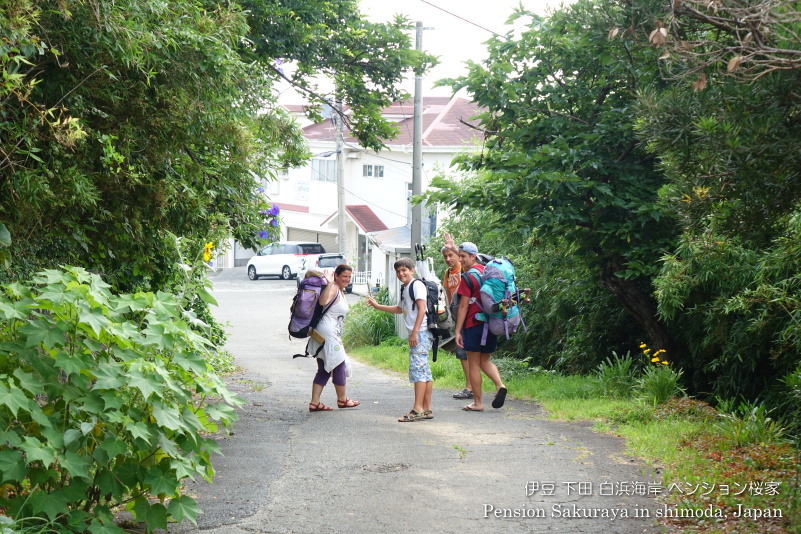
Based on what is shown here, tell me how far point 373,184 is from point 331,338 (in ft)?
104

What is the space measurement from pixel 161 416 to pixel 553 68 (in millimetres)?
7492

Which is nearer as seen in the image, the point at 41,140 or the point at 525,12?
the point at 41,140

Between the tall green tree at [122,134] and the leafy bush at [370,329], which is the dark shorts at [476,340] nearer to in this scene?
the tall green tree at [122,134]

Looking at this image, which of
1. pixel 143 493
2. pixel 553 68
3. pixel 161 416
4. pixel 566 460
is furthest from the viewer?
pixel 553 68

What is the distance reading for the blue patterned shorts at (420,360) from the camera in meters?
8.45

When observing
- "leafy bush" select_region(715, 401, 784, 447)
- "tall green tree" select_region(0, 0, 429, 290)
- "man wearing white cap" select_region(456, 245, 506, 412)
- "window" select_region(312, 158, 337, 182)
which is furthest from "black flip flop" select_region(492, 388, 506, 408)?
"window" select_region(312, 158, 337, 182)

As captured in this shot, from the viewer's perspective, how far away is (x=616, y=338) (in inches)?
480

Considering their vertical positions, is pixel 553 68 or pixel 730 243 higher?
pixel 553 68

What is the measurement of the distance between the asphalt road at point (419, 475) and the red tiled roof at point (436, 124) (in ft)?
84.0

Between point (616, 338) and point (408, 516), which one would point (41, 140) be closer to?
point (408, 516)

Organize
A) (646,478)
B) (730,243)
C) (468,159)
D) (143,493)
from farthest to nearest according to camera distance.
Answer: (468,159) → (730,243) → (646,478) → (143,493)

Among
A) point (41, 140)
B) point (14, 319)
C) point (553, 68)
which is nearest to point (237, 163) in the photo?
point (41, 140)

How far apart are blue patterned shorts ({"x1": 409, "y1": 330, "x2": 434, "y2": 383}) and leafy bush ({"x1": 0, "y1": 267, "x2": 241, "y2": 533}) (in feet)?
12.8

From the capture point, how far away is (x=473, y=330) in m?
8.87
